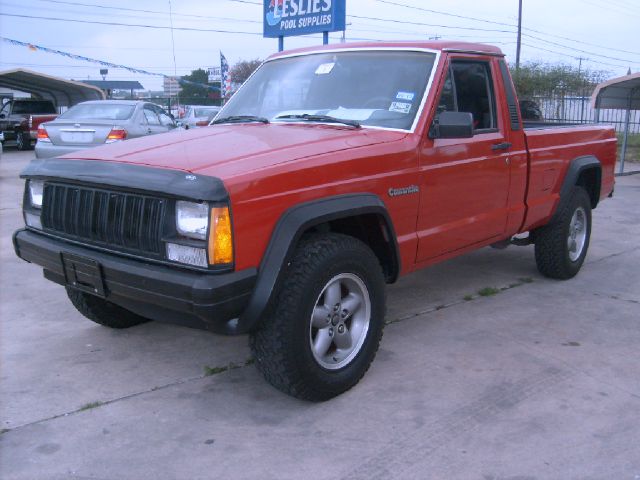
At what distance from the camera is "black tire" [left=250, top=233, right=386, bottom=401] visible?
320 cm

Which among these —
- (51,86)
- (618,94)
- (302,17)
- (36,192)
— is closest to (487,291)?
(36,192)

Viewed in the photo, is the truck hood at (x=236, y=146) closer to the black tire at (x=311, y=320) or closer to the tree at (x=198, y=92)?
the black tire at (x=311, y=320)

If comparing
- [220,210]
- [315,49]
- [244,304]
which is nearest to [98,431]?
[244,304]

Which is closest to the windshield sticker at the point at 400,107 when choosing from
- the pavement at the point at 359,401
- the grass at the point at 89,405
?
the pavement at the point at 359,401

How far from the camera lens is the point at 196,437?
3.19m

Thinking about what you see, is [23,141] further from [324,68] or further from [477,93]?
[477,93]

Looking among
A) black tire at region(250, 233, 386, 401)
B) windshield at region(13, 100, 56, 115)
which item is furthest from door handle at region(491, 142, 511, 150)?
windshield at region(13, 100, 56, 115)

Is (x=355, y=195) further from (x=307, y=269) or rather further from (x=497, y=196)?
(x=497, y=196)

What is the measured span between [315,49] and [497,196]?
1742 mm

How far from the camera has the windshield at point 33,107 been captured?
22548 mm

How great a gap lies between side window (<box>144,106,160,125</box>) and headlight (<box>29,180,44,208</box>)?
8571mm

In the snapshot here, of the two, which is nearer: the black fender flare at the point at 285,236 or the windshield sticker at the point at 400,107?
the black fender flare at the point at 285,236

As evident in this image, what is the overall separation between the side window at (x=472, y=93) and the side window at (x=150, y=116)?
28.3 feet

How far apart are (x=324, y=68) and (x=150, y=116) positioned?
Answer: 8.63 metres
